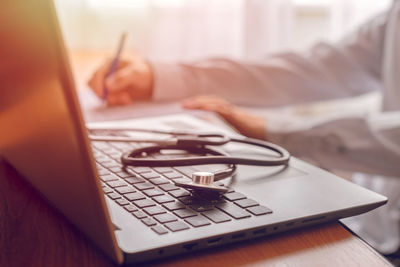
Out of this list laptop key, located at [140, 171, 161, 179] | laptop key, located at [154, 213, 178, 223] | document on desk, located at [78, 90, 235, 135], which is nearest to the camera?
laptop key, located at [154, 213, 178, 223]

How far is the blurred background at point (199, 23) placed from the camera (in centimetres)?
170

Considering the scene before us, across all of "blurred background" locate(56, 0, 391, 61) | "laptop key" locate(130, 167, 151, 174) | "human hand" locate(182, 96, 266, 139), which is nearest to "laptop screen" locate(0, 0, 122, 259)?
"laptop key" locate(130, 167, 151, 174)

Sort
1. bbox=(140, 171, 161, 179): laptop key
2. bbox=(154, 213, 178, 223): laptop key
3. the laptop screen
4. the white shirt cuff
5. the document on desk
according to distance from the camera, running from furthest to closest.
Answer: the white shirt cuff, the document on desk, bbox=(140, 171, 161, 179): laptop key, bbox=(154, 213, 178, 223): laptop key, the laptop screen

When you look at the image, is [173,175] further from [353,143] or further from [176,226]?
[353,143]

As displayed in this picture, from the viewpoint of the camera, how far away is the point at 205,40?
1805mm

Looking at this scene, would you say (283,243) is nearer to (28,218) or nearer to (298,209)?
(298,209)

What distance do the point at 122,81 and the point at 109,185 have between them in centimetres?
61

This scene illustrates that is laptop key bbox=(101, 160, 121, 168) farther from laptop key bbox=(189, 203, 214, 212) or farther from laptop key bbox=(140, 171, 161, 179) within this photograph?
laptop key bbox=(189, 203, 214, 212)

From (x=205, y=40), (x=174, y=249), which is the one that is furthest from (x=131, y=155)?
(x=205, y=40)

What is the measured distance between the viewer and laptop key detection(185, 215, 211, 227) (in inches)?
14.5

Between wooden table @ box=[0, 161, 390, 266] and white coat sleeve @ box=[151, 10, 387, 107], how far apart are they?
0.69 m

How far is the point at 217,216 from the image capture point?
384 mm

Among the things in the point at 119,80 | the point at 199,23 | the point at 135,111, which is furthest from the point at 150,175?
the point at 199,23

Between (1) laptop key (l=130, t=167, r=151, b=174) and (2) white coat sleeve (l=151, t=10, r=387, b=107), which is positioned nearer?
(1) laptop key (l=130, t=167, r=151, b=174)
